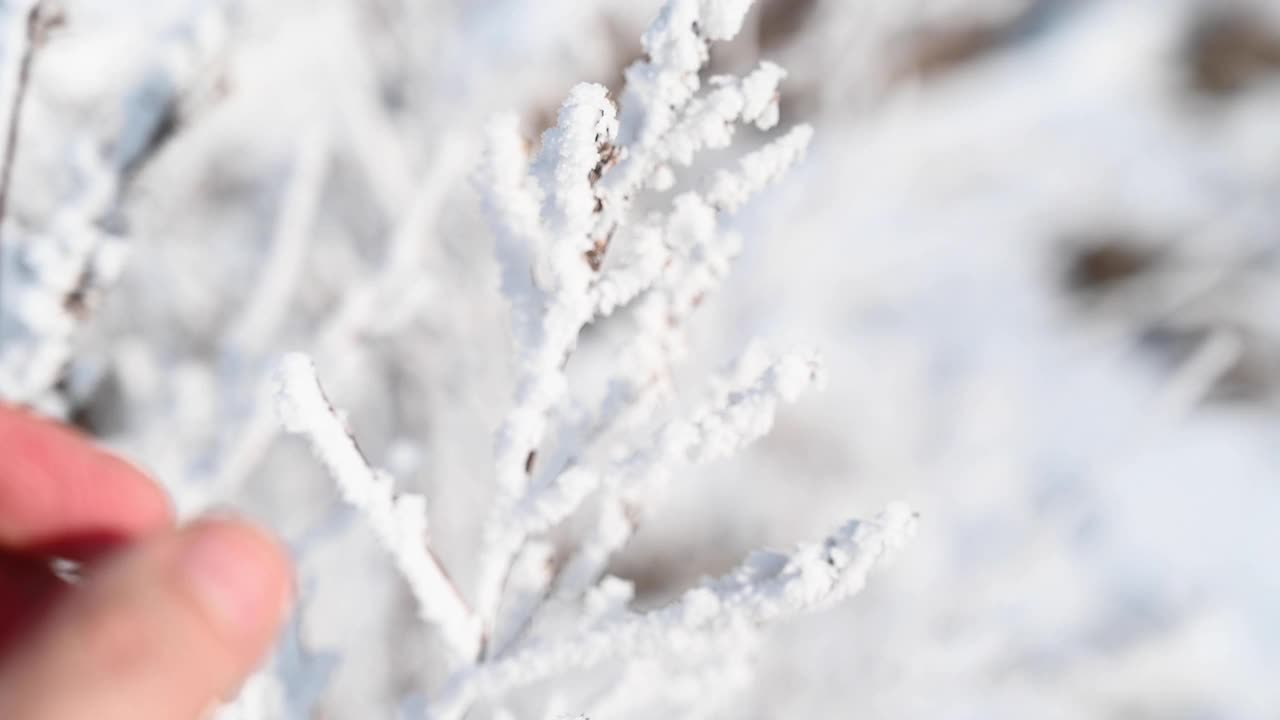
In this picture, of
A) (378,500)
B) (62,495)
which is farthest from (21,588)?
(378,500)

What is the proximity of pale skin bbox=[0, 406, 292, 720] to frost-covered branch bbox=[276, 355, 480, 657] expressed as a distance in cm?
16

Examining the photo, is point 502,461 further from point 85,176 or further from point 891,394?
point 891,394

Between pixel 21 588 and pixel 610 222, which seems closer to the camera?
pixel 610 222

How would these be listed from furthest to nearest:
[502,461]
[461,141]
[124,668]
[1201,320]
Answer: [1201,320]
[461,141]
[502,461]
[124,668]

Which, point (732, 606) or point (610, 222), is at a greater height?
point (610, 222)

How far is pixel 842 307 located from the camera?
3613mm

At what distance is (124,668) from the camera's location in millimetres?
812

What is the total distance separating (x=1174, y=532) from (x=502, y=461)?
135 inches

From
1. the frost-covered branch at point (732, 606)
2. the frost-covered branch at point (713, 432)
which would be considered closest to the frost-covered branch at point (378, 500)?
the frost-covered branch at point (732, 606)

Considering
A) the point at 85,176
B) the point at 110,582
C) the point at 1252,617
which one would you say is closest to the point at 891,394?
the point at 1252,617

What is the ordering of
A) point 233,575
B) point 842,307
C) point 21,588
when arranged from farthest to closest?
point 842,307
point 21,588
point 233,575

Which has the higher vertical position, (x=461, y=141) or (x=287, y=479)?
(x=287, y=479)

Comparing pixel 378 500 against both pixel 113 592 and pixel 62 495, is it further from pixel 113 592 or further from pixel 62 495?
pixel 62 495

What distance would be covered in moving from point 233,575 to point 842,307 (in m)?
2.92
